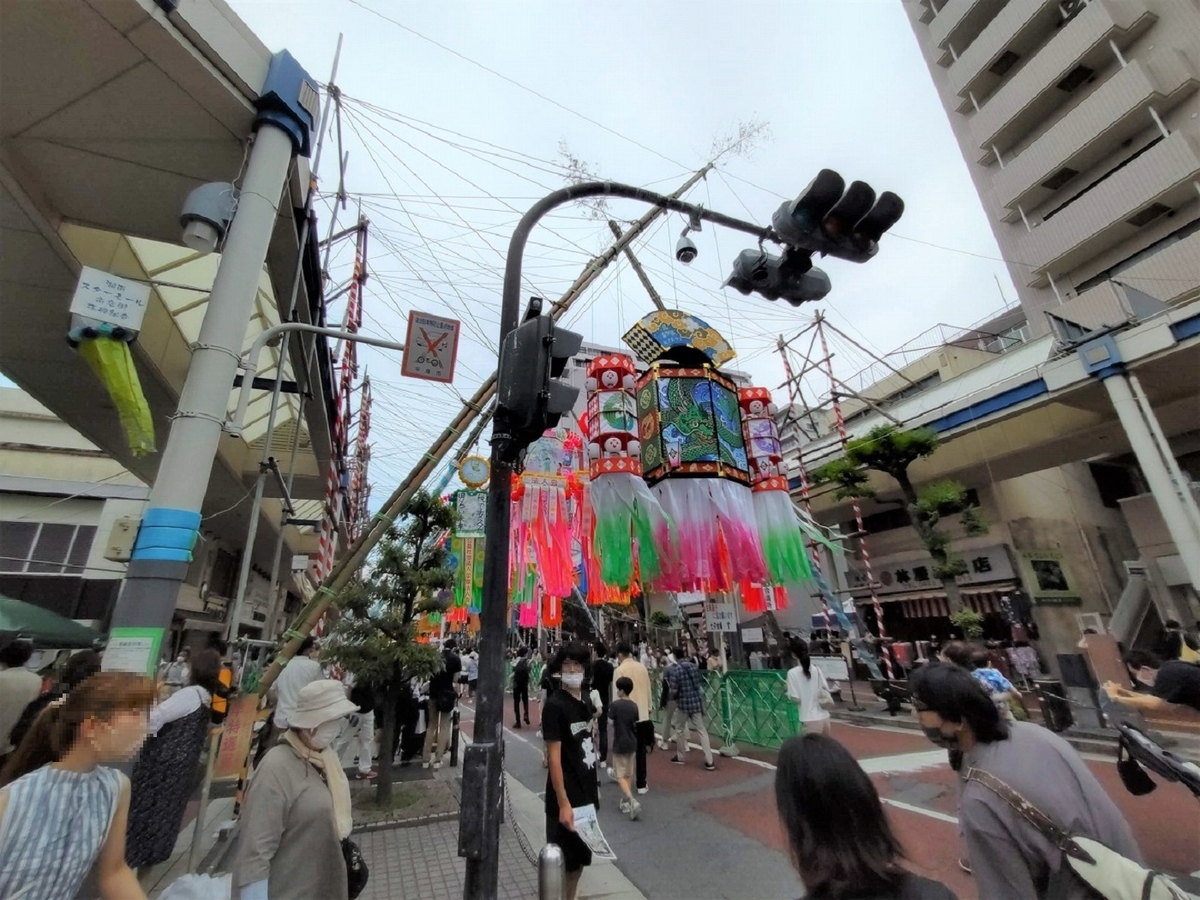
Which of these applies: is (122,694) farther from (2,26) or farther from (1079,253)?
(1079,253)

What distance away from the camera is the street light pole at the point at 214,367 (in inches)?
162

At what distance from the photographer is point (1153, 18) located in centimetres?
1670

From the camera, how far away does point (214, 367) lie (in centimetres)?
486

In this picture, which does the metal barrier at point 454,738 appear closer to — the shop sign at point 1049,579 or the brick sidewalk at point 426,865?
the brick sidewalk at point 426,865

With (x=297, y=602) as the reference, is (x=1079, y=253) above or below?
above

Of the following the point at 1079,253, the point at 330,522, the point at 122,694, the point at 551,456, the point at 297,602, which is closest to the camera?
the point at 122,694

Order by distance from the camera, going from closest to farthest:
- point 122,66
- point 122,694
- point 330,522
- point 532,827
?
point 122,694, point 122,66, point 532,827, point 330,522

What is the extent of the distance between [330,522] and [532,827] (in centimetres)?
682

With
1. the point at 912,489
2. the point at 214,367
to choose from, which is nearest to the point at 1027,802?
the point at 214,367

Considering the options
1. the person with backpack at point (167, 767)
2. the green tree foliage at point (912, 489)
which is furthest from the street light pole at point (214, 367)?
the green tree foliage at point (912, 489)

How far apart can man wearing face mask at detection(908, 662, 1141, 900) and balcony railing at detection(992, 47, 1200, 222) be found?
2379 centimetres

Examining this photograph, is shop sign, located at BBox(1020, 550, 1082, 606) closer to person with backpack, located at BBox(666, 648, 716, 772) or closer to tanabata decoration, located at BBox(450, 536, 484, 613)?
person with backpack, located at BBox(666, 648, 716, 772)

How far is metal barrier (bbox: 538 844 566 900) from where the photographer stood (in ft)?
8.86

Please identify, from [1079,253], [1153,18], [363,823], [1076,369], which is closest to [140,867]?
[363,823]
